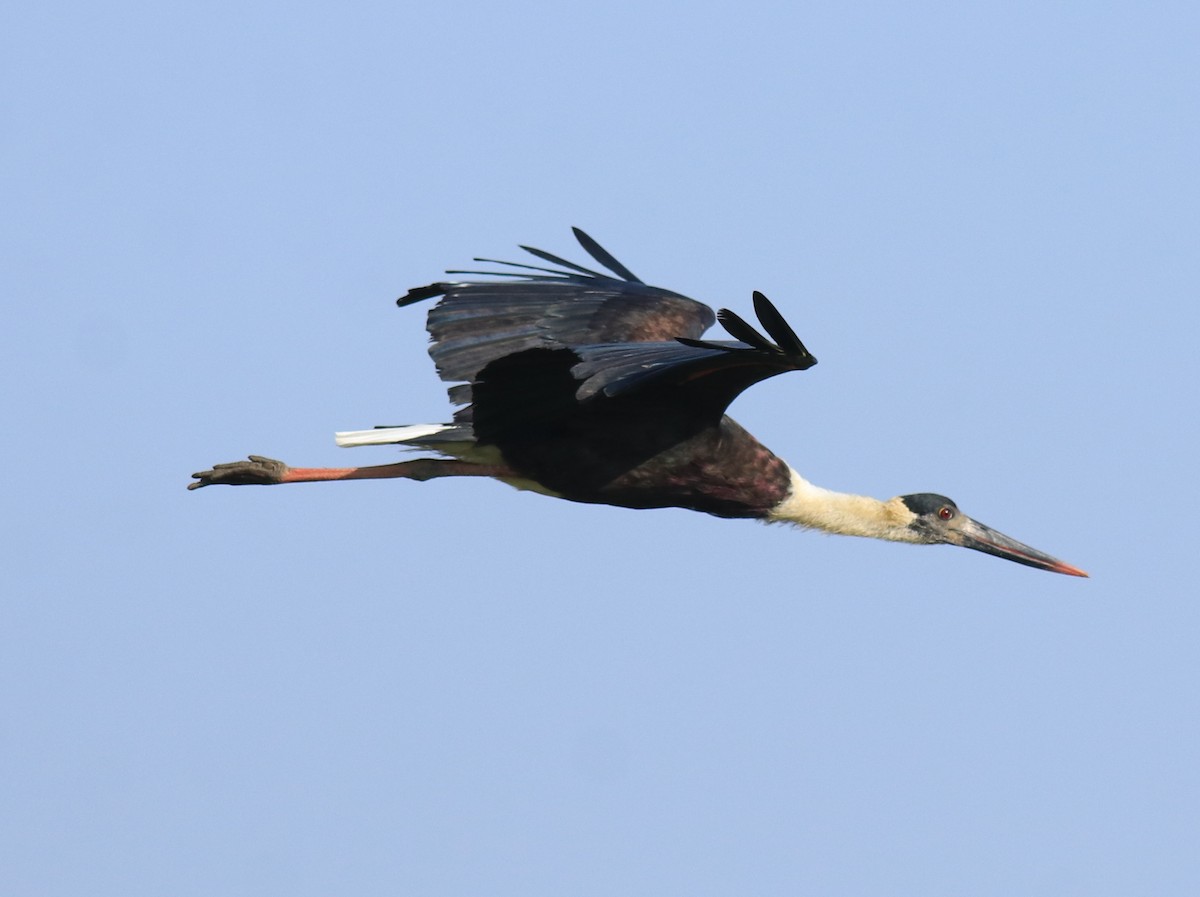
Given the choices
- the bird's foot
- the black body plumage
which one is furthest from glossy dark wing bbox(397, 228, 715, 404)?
the bird's foot

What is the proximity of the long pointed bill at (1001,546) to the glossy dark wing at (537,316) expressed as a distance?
1.89 m

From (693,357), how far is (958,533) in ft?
12.0

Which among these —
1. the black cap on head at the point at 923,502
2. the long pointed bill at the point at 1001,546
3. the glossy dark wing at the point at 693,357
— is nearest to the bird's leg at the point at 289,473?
the glossy dark wing at the point at 693,357

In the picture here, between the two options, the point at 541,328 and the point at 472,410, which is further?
the point at 541,328

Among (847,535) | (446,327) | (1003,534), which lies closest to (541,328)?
(446,327)

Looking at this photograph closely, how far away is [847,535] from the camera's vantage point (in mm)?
11297

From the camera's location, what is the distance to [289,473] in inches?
433

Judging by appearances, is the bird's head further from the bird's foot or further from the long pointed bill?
the bird's foot

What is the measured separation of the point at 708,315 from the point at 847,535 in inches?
58.4

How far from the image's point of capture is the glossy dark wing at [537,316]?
10.6 meters

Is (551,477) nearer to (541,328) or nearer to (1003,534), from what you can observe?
(541,328)

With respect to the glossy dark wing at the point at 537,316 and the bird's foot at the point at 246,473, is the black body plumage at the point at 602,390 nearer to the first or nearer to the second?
the glossy dark wing at the point at 537,316

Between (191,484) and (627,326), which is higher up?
(627,326)

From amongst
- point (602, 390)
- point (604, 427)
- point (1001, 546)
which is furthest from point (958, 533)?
point (602, 390)
